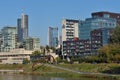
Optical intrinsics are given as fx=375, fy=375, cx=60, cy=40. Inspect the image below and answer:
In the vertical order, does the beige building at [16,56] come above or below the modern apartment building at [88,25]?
below

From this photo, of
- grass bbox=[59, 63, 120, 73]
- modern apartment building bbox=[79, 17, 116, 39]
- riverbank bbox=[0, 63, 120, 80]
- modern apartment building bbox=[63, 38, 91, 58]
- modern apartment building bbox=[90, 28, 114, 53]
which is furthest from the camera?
modern apartment building bbox=[79, 17, 116, 39]

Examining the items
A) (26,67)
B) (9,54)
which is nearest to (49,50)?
(9,54)

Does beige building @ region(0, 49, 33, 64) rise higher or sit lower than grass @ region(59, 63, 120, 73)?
higher

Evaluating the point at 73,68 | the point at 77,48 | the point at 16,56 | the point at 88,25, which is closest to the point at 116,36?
the point at 77,48

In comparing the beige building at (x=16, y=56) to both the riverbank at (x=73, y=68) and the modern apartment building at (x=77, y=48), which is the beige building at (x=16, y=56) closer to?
the modern apartment building at (x=77, y=48)

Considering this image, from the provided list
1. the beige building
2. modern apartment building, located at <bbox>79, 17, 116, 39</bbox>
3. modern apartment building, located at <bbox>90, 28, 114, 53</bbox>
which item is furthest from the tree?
the beige building

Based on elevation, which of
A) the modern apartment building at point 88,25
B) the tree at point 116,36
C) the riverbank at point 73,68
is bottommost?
the riverbank at point 73,68

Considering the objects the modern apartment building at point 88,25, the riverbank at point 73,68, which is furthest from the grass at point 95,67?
the modern apartment building at point 88,25

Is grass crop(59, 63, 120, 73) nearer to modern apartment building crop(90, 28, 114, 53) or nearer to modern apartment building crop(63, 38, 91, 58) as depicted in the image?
modern apartment building crop(90, 28, 114, 53)

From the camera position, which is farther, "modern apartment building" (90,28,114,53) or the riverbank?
"modern apartment building" (90,28,114,53)

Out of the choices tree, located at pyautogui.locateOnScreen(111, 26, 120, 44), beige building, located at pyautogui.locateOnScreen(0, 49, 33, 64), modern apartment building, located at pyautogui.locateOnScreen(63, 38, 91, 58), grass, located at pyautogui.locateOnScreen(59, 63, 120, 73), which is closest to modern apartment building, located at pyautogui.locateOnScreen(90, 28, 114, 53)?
modern apartment building, located at pyautogui.locateOnScreen(63, 38, 91, 58)

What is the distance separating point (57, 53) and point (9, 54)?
81.1 ft

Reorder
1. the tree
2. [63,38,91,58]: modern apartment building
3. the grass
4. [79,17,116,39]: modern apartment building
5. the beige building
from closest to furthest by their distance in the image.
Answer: the grass
the tree
[63,38,91,58]: modern apartment building
the beige building
[79,17,116,39]: modern apartment building

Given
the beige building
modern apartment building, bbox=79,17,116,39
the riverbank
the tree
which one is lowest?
the riverbank
